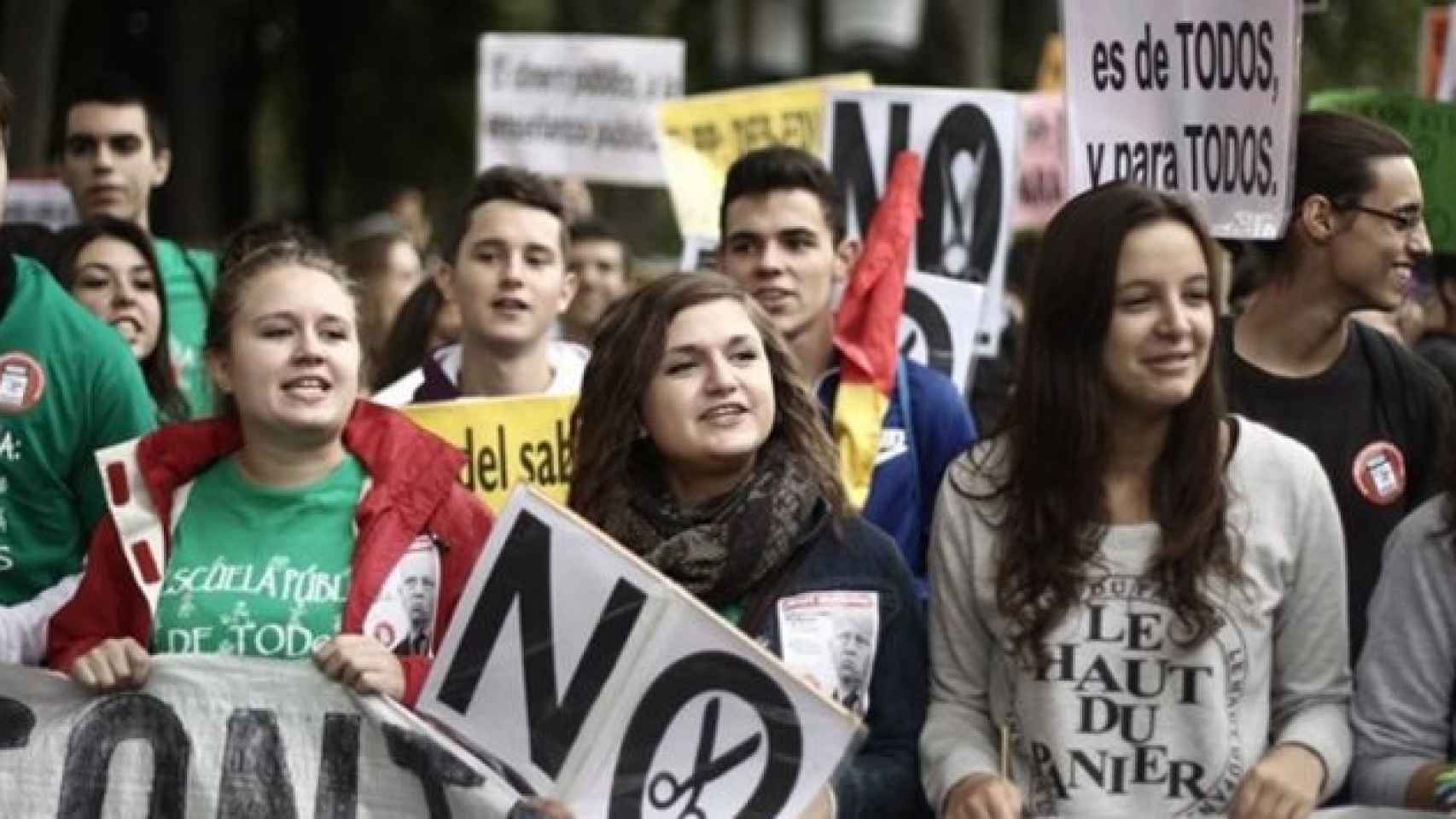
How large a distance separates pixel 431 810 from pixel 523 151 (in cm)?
808

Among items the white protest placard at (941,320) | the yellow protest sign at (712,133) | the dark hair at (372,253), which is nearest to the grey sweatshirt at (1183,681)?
the white protest placard at (941,320)

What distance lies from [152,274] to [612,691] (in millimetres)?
3505

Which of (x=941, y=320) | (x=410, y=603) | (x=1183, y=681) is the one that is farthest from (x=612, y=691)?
(x=941, y=320)

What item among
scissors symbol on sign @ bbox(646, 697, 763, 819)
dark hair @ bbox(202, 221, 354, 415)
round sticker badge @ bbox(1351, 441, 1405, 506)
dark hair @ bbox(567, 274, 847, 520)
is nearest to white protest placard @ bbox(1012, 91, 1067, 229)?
round sticker badge @ bbox(1351, 441, 1405, 506)

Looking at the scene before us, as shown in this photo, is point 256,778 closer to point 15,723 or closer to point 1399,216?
point 15,723

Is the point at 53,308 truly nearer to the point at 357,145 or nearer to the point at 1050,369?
the point at 1050,369

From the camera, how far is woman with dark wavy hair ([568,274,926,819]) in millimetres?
5961

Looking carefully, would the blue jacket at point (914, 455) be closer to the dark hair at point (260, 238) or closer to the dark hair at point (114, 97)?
the dark hair at point (260, 238)

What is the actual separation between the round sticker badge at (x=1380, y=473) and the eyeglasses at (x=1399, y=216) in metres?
0.56

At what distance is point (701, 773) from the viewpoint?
5625 mm

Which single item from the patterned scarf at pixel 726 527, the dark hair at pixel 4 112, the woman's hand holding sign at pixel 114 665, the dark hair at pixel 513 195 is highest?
the dark hair at pixel 4 112

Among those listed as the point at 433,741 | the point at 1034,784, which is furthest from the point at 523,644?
the point at 1034,784

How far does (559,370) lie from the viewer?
28.5 feet

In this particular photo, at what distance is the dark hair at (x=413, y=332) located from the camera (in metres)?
10.1
